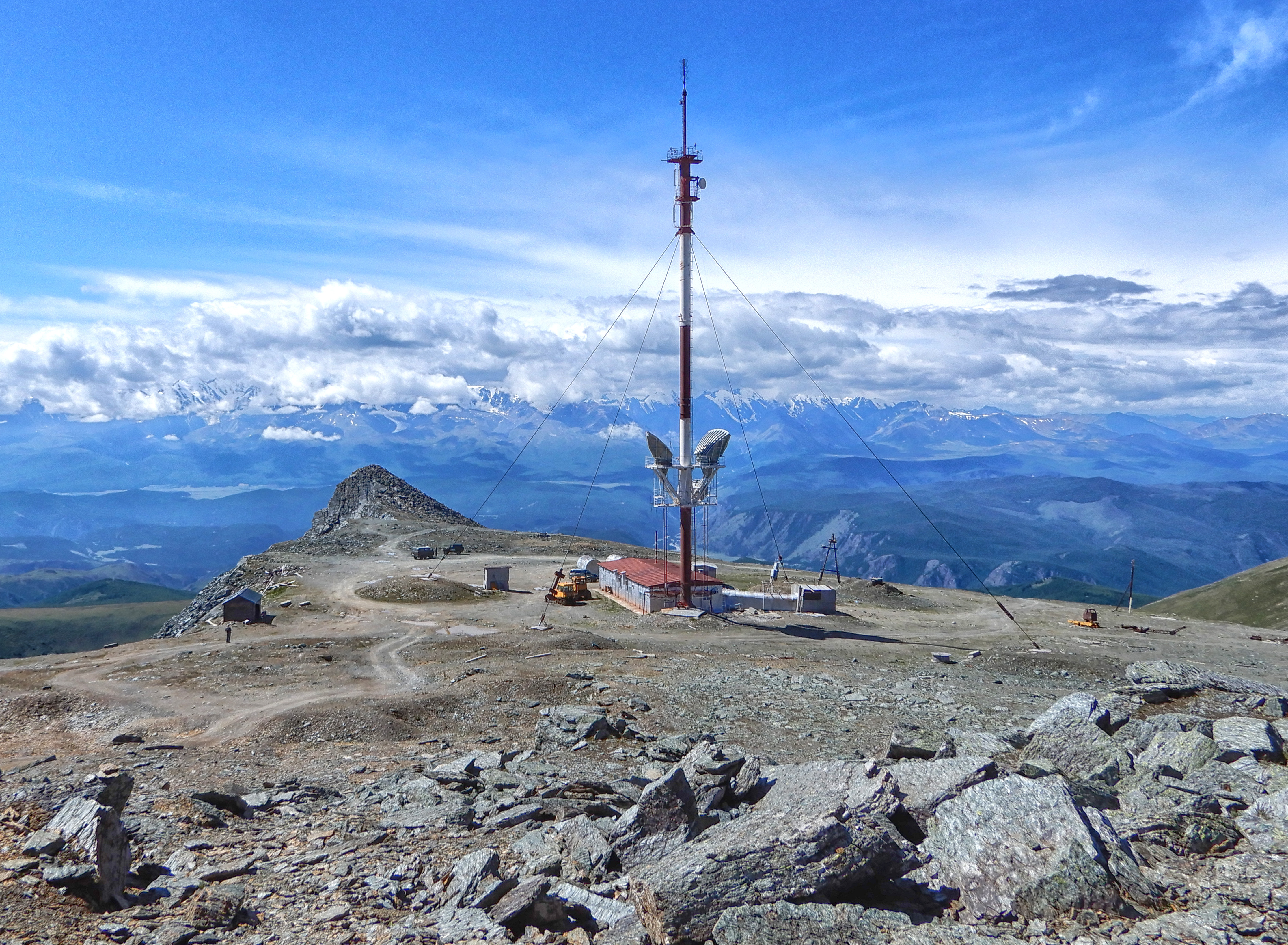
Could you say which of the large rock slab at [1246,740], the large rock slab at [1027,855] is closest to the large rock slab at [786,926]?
the large rock slab at [1027,855]

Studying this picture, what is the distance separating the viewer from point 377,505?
107000mm

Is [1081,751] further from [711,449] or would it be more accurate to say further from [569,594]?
[569,594]

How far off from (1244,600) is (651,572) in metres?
107

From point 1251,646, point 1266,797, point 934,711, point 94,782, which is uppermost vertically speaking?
point 1266,797

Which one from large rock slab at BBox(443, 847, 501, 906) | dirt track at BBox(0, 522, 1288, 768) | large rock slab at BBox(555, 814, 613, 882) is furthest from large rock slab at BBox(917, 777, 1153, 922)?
dirt track at BBox(0, 522, 1288, 768)

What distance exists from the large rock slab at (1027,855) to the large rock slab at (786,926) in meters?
2.08

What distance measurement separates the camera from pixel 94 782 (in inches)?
601

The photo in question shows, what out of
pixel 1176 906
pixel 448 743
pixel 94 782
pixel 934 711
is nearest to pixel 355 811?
pixel 94 782

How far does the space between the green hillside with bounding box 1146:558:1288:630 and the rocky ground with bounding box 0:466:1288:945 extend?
88.1 m

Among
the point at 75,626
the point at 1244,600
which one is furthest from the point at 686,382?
the point at 75,626

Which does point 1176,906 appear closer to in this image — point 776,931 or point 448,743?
point 776,931

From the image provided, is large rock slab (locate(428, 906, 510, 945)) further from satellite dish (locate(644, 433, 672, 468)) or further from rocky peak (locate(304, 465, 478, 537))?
rocky peak (locate(304, 465, 478, 537))

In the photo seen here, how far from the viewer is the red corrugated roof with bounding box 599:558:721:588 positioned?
53.6 metres

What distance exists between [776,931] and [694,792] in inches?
190
